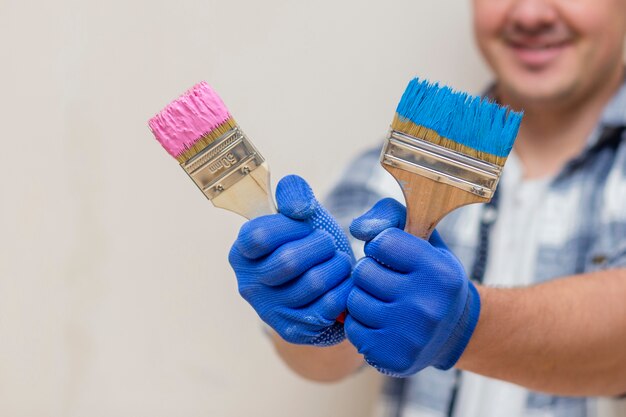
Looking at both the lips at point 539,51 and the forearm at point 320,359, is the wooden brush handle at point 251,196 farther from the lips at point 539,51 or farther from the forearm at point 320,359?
the lips at point 539,51

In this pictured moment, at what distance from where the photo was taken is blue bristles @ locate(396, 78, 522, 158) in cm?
65

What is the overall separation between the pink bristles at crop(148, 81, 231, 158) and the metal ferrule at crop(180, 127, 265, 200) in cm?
1

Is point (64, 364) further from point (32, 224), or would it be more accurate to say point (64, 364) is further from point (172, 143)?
point (172, 143)

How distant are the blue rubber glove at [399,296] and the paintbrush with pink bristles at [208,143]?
0.35 ft

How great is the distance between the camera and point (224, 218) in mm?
1277

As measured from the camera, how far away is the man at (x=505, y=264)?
669mm

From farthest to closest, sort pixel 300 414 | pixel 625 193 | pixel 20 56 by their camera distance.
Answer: pixel 300 414, pixel 20 56, pixel 625 193

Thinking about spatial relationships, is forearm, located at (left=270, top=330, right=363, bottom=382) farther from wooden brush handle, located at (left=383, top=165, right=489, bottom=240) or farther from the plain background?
wooden brush handle, located at (left=383, top=165, right=489, bottom=240)

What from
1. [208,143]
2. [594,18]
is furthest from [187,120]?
[594,18]

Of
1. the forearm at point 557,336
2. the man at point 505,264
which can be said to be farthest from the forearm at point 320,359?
the forearm at point 557,336

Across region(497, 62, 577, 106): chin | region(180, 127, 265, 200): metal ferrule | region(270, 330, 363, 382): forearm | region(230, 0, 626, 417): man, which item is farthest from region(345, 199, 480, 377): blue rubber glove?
region(497, 62, 577, 106): chin

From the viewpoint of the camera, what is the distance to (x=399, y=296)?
666 mm

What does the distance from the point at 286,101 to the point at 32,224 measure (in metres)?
0.45

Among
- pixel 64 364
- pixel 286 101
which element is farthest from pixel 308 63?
pixel 64 364
